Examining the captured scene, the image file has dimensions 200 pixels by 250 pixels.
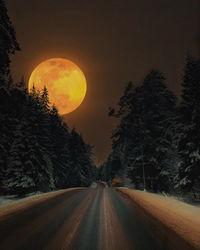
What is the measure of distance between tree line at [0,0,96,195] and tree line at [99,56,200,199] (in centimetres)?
1094

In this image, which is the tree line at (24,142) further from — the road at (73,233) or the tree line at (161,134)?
the tree line at (161,134)

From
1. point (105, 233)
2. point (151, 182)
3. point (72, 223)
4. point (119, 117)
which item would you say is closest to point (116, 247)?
point (105, 233)

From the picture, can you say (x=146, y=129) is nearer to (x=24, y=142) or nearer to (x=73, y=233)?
(x=24, y=142)

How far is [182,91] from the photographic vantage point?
15039 mm

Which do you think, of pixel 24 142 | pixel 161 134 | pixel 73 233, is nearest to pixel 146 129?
pixel 161 134

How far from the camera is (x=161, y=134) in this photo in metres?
19.1

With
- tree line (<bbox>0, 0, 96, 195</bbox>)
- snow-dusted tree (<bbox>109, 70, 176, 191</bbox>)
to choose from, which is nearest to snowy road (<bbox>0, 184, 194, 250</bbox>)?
tree line (<bbox>0, 0, 96, 195</bbox>)

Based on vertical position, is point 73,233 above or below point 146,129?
below

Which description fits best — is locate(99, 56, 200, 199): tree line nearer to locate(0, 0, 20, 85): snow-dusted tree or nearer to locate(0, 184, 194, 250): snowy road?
locate(0, 184, 194, 250): snowy road

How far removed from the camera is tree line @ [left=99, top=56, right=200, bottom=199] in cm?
1378

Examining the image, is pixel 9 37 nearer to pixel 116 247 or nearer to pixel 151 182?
pixel 116 247

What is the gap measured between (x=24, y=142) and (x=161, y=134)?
16.2 m

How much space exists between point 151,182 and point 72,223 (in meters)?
17.9

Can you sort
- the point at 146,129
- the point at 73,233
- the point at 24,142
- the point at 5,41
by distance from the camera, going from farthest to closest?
the point at 146,129, the point at 24,142, the point at 5,41, the point at 73,233
